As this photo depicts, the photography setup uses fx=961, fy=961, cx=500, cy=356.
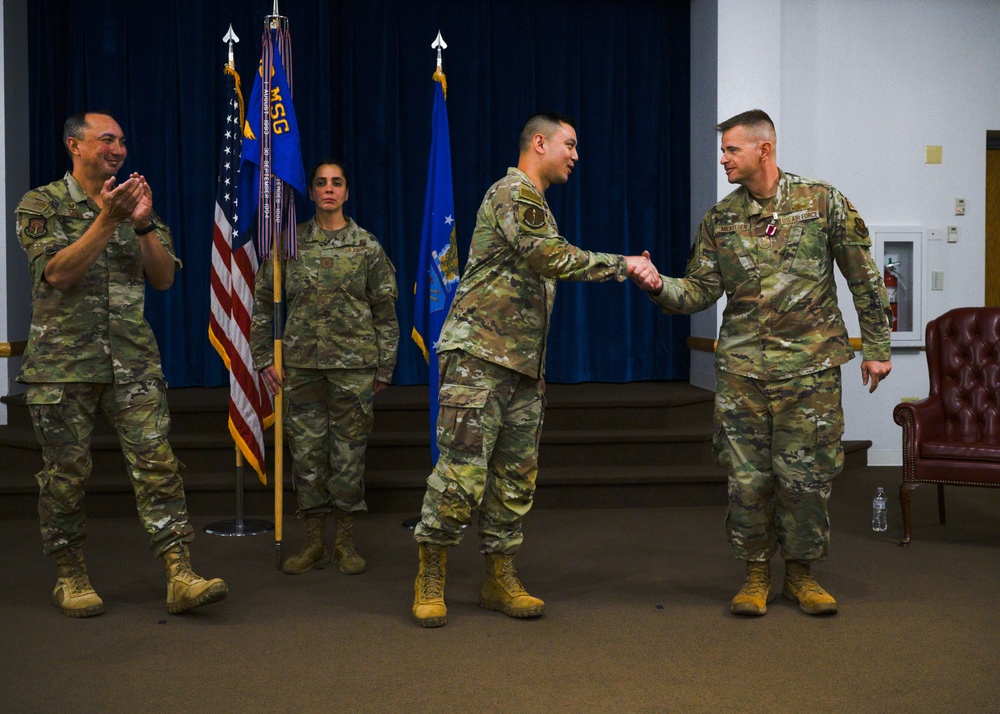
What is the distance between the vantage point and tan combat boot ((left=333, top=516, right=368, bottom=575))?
166 inches

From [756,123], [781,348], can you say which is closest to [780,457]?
[781,348]

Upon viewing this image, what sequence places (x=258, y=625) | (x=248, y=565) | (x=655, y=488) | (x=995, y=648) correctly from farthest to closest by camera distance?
(x=655, y=488), (x=248, y=565), (x=258, y=625), (x=995, y=648)

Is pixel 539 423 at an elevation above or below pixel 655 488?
above

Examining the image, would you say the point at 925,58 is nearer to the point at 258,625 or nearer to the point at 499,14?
the point at 499,14

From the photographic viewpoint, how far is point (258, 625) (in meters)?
3.50

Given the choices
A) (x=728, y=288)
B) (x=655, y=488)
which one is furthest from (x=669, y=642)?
(x=655, y=488)

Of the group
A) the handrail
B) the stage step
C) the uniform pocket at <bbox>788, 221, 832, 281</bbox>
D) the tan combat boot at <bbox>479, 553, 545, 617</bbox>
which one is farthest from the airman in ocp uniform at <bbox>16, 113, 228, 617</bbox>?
the handrail

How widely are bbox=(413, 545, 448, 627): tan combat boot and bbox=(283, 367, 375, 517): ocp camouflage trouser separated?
88cm

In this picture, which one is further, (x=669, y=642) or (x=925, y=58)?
(x=925, y=58)

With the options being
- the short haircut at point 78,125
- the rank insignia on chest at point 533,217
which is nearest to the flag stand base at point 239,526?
the short haircut at point 78,125

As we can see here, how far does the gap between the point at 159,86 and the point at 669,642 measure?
563 cm

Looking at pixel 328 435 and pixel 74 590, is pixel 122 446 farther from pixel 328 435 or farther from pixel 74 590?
pixel 328 435

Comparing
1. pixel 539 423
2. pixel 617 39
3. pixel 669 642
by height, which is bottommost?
pixel 669 642

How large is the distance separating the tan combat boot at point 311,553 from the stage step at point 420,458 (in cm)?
110
